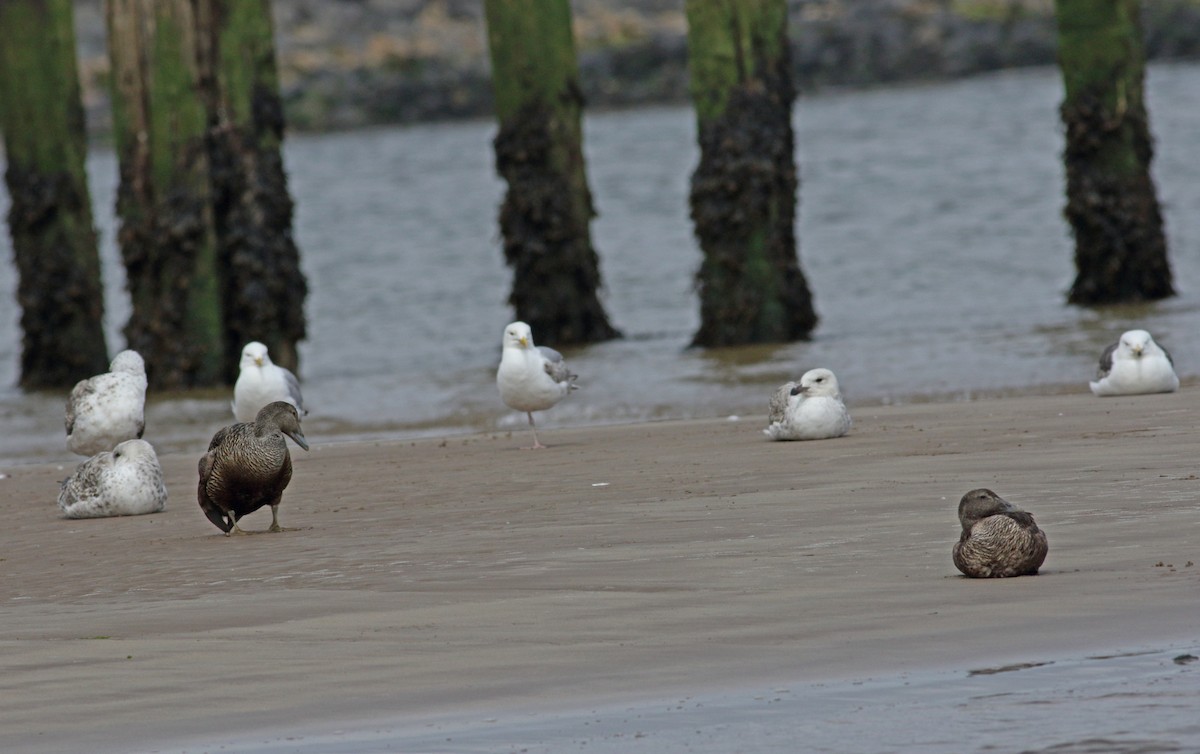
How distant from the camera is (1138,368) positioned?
A: 36.9 ft

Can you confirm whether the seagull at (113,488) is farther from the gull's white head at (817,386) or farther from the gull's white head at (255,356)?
the gull's white head at (817,386)

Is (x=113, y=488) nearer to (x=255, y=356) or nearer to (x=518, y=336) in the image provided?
(x=255, y=356)

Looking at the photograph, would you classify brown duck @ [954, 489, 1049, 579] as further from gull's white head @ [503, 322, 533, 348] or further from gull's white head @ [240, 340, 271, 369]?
gull's white head @ [240, 340, 271, 369]

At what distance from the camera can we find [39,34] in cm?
1639

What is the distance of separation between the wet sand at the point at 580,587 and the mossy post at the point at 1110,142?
22.8ft

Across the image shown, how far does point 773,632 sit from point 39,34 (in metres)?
12.5

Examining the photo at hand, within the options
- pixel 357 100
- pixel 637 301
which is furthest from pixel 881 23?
pixel 637 301

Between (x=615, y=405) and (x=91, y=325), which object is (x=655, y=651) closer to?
(x=615, y=405)

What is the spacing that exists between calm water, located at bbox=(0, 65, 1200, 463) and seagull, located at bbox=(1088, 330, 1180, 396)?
73.9 inches

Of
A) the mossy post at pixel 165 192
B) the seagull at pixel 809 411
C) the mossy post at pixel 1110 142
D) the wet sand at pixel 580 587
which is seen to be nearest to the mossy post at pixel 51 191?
the mossy post at pixel 165 192

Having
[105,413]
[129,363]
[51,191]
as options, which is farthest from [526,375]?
[51,191]

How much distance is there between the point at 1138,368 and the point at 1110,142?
18.3 ft

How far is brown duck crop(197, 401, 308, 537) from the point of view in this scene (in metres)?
8.02

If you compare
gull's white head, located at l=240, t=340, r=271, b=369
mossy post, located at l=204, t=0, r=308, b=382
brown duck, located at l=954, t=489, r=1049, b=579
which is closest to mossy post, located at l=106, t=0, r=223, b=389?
mossy post, located at l=204, t=0, r=308, b=382
